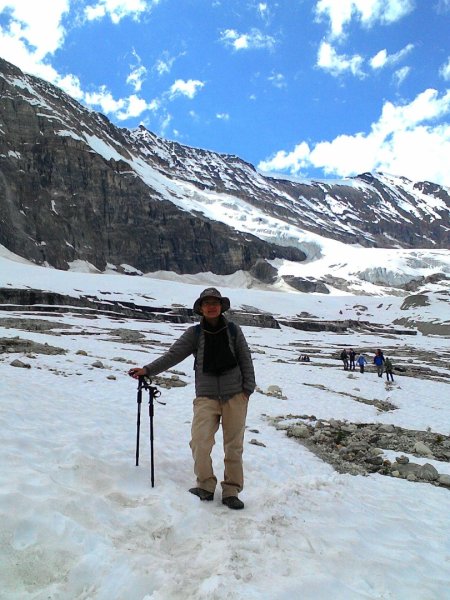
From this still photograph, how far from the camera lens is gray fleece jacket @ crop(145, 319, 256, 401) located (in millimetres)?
5918

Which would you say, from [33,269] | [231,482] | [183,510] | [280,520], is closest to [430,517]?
[280,520]

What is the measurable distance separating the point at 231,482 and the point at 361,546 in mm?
1697

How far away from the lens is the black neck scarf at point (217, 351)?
19.5 feet

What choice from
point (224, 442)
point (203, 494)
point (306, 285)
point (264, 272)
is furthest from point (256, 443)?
point (264, 272)

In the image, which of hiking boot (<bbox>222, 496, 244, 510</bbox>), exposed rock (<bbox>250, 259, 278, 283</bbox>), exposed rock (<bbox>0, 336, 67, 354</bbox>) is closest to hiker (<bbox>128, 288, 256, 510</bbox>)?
hiking boot (<bbox>222, 496, 244, 510</bbox>)

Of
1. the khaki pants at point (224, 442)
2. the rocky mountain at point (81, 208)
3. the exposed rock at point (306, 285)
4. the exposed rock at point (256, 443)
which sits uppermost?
the rocky mountain at point (81, 208)

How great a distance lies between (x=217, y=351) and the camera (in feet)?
19.5

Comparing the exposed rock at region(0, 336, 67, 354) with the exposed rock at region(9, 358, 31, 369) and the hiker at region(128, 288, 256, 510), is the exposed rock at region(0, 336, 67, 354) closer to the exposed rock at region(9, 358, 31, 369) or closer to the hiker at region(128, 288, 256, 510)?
the exposed rock at region(9, 358, 31, 369)

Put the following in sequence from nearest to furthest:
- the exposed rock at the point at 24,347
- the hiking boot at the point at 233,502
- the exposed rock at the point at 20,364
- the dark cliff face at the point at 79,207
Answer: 1. the hiking boot at the point at 233,502
2. the exposed rock at the point at 20,364
3. the exposed rock at the point at 24,347
4. the dark cliff face at the point at 79,207

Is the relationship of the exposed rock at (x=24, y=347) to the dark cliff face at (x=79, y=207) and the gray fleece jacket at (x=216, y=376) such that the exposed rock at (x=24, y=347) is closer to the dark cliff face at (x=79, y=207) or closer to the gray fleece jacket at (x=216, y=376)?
the gray fleece jacket at (x=216, y=376)

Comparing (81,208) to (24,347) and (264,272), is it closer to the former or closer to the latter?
(264,272)

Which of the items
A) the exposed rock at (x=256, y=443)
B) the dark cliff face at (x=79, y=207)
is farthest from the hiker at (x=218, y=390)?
the dark cliff face at (x=79, y=207)

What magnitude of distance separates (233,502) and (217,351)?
1823mm

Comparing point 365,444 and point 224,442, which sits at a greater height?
point 224,442
